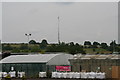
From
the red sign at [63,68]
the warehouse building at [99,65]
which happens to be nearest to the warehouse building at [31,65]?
the red sign at [63,68]

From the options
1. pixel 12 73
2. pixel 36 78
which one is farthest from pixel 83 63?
pixel 12 73

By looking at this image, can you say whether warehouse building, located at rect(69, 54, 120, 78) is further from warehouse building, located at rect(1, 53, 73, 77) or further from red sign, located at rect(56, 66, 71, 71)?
warehouse building, located at rect(1, 53, 73, 77)

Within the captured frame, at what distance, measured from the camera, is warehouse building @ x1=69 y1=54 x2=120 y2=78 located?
33.2 metres

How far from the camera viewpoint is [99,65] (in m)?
34.4

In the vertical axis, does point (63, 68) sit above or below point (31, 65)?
below

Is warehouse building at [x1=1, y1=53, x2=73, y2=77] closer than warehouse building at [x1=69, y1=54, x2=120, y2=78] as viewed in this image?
No

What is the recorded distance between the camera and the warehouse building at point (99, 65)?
3323cm

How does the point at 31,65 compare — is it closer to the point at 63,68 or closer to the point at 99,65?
the point at 63,68

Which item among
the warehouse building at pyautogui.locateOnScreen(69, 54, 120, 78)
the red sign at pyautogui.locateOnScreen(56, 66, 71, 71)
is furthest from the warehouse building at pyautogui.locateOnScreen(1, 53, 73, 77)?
the warehouse building at pyautogui.locateOnScreen(69, 54, 120, 78)

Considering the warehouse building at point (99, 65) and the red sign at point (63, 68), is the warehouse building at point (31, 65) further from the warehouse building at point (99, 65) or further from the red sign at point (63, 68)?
the warehouse building at point (99, 65)

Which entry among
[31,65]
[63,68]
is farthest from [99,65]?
[31,65]

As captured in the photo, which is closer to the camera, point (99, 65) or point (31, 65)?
point (99, 65)

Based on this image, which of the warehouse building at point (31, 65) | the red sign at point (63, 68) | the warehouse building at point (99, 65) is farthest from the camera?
the warehouse building at point (31, 65)

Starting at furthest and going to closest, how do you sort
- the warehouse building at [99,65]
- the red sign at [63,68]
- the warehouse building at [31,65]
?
the warehouse building at [31,65]
the red sign at [63,68]
the warehouse building at [99,65]
